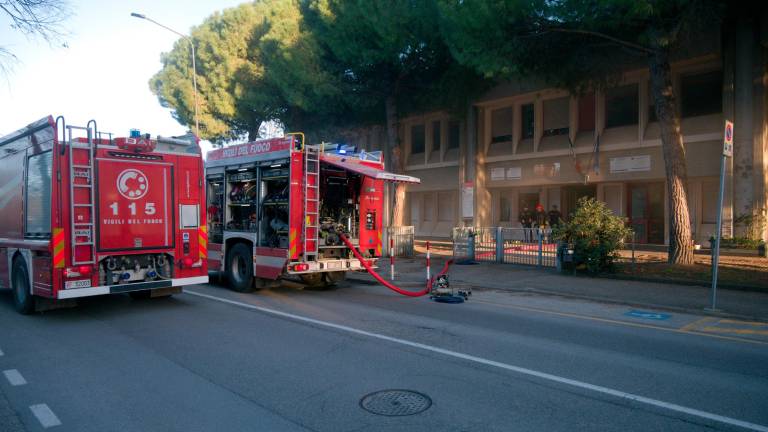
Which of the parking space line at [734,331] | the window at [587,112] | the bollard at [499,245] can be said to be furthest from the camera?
the window at [587,112]

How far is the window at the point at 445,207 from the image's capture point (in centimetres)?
2853

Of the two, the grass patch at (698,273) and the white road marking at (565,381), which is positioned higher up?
the grass patch at (698,273)

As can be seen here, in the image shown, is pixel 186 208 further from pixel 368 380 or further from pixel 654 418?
pixel 654 418

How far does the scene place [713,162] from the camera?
18.1m

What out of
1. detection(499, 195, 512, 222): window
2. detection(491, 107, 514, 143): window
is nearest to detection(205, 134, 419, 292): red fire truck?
detection(491, 107, 514, 143): window

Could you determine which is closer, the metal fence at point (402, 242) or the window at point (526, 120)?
the metal fence at point (402, 242)

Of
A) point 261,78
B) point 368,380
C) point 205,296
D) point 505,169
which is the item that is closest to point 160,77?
point 261,78

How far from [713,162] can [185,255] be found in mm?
16790

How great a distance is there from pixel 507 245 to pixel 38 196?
12.3 m

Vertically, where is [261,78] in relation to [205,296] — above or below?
above

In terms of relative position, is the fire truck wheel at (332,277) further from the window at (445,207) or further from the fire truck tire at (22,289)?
the window at (445,207)

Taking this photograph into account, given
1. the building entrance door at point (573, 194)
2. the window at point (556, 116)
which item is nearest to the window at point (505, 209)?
the building entrance door at point (573, 194)

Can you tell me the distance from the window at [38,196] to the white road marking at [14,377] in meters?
3.01

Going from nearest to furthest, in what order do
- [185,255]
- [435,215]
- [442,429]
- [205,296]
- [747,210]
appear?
[442,429] < [185,255] < [205,296] < [747,210] < [435,215]
